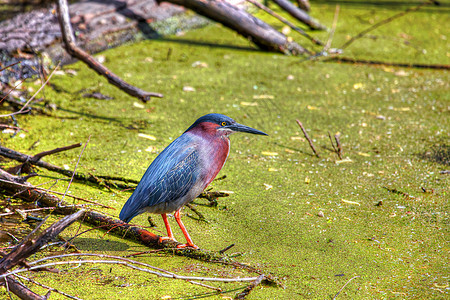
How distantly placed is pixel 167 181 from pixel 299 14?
425 centimetres

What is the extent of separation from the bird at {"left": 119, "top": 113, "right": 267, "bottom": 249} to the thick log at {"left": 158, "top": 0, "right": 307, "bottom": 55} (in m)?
2.95

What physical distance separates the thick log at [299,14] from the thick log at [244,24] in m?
0.44

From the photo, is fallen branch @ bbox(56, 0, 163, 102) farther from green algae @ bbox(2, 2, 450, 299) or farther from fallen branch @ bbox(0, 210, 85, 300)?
fallen branch @ bbox(0, 210, 85, 300)

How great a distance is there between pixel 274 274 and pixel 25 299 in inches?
45.8

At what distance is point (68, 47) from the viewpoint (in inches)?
162

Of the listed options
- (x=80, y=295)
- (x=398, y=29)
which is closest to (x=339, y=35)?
(x=398, y=29)

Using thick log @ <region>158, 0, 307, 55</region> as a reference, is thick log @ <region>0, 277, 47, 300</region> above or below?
below

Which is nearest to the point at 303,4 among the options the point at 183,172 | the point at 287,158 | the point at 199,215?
the point at 287,158

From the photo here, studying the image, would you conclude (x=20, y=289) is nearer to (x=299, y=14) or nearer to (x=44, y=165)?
(x=44, y=165)

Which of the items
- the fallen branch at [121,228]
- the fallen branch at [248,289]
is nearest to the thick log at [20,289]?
the fallen branch at [121,228]

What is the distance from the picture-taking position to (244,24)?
5469mm

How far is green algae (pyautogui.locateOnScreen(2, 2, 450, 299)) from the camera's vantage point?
240cm

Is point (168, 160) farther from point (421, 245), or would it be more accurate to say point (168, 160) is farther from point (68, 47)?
point (68, 47)

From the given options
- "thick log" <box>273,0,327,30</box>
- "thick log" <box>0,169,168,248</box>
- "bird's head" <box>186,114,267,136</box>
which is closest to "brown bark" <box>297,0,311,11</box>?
"thick log" <box>273,0,327,30</box>
